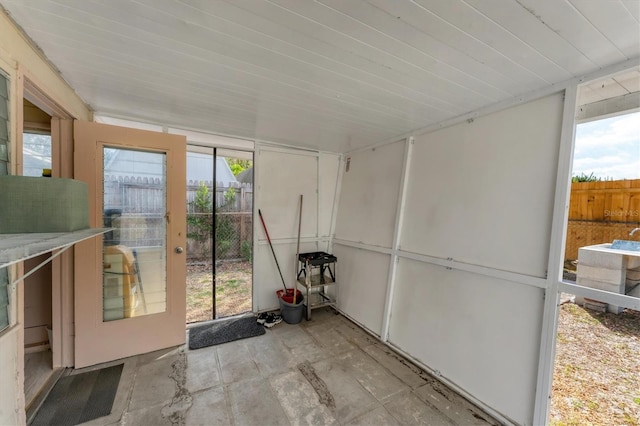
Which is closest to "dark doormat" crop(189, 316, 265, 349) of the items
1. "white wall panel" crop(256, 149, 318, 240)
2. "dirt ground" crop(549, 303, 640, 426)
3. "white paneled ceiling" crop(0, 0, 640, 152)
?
"white wall panel" crop(256, 149, 318, 240)

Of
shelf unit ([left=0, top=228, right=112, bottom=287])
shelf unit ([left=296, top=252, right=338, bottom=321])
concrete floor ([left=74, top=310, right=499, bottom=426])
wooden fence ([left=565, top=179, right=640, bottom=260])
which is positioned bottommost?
concrete floor ([left=74, top=310, right=499, bottom=426])

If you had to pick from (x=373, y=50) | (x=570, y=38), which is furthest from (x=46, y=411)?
(x=570, y=38)

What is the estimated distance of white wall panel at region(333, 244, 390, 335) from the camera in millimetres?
2922

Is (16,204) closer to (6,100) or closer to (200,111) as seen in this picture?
(6,100)

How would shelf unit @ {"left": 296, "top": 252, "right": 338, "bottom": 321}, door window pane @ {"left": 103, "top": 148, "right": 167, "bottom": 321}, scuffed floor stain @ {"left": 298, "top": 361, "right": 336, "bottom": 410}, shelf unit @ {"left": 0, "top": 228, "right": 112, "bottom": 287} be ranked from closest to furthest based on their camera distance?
1. shelf unit @ {"left": 0, "top": 228, "right": 112, "bottom": 287}
2. scuffed floor stain @ {"left": 298, "top": 361, "right": 336, "bottom": 410}
3. door window pane @ {"left": 103, "top": 148, "right": 167, "bottom": 321}
4. shelf unit @ {"left": 296, "top": 252, "right": 338, "bottom": 321}

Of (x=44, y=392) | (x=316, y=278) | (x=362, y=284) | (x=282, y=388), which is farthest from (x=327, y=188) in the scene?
(x=44, y=392)

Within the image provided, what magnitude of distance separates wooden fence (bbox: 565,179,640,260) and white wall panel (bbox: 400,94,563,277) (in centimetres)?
13

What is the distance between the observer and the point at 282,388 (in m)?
2.00

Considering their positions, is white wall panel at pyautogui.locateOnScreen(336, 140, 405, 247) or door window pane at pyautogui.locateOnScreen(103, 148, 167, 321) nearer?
door window pane at pyautogui.locateOnScreen(103, 148, 167, 321)

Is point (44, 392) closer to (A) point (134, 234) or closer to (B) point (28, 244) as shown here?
(A) point (134, 234)

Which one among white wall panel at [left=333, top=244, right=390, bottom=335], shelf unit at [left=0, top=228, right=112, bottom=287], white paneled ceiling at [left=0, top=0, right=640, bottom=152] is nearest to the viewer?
shelf unit at [left=0, top=228, right=112, bottom=287]

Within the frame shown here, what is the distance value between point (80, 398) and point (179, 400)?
0.70 meters

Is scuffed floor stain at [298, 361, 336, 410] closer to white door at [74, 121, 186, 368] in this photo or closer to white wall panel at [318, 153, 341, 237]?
white door at [74, 121, 186, 368]

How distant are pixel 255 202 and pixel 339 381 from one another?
2.18 m
